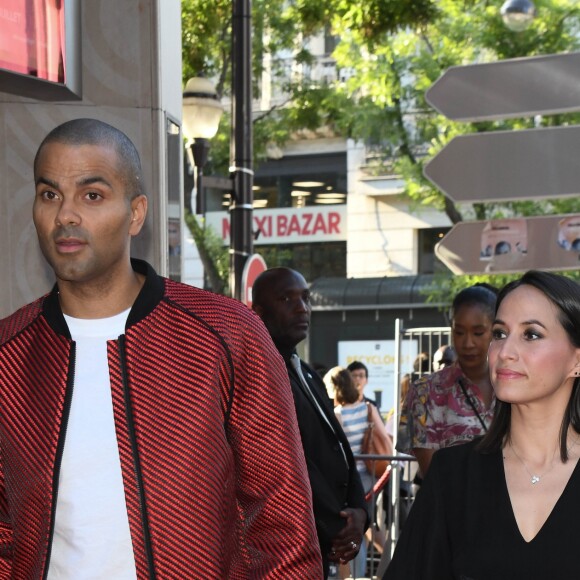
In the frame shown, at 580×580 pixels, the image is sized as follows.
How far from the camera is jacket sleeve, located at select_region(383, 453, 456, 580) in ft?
11.5

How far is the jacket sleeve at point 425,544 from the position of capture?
3.50 metres

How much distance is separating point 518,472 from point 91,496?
140cm

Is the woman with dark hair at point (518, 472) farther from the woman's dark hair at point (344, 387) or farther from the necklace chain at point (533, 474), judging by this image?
the woman's dark hair at point (344, 387)

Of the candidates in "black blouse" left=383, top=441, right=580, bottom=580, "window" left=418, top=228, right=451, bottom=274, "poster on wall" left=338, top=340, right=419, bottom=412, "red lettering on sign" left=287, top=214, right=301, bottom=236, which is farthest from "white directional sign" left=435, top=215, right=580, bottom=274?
"red lettering on sign" left=287, top=214, right=301, bottom=236

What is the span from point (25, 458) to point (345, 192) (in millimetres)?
30660

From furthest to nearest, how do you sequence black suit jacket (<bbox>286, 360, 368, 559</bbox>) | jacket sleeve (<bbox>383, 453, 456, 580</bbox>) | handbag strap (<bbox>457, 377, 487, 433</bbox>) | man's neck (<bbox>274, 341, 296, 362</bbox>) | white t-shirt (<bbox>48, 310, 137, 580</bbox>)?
handbag strap (<bbox>457, 377, 487, 433</bbox>), man's neck (<bbox>274, 341, 296, 362</bbox>), black suit jacket (<bbox>286, 360, 368, 559</bbox>), jacket sleeve (<bbox>383, 453, 456, 580</bbox>), white t-shirt (<bbox>48, 310, 137, 580</bbox>)

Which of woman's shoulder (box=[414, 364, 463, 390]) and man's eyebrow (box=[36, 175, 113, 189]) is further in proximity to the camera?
woman's shoulder (box=[414, 364, 463, 390])

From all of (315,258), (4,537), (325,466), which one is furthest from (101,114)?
(315,258)

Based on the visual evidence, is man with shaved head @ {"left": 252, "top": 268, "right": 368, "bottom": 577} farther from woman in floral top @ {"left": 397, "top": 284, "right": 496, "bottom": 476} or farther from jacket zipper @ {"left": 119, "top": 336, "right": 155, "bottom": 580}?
jacket zipper @ {"left": 119, "top": 336, "right": 155, "bottom": 580}

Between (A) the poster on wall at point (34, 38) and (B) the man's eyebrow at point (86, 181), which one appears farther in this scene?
(A) the poster on wall at point (34, 38)

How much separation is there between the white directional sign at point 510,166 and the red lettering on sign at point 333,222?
984 inches

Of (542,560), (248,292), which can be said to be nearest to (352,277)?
(248,292)

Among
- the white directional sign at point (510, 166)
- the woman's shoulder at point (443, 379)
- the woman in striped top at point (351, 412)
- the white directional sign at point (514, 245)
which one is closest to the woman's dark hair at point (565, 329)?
the woman's shoulder at point (443, 379)

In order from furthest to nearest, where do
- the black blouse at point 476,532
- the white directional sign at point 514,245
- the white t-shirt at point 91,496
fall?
the white directional sign at point 514,245 < the black blouse at point 476,532 < the white t-shirt at point 91,496
